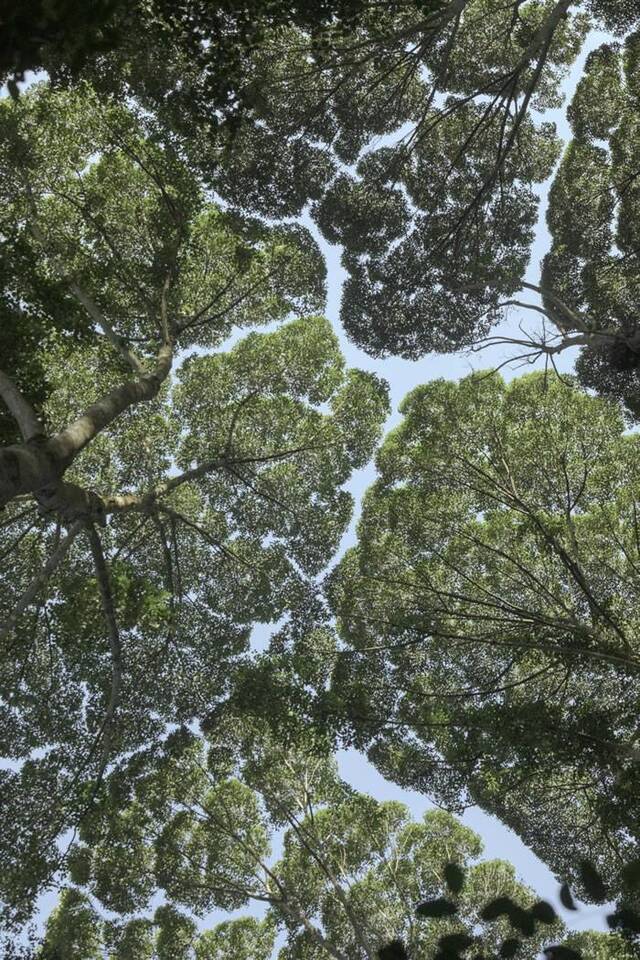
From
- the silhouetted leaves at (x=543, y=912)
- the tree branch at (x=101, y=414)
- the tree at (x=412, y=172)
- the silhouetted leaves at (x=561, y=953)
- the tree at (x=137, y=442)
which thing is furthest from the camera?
the tree at (x=412, y=172)

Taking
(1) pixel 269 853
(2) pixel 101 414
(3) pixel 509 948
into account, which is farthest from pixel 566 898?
(1) pixel 269 853

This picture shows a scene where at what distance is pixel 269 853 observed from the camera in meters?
11.8

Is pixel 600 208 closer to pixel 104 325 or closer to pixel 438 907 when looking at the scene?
pixel 104 325

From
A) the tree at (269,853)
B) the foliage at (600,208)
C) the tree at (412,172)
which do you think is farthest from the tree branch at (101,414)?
the foliage at (600,208)

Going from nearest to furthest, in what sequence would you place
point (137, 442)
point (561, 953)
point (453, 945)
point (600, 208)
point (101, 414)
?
point (561, 953) < point (453, 945) < point (101, 414) < point (600, 208) < point (137, 442)

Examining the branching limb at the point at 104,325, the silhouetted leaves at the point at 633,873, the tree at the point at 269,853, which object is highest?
the branching limb at the point at 104,325

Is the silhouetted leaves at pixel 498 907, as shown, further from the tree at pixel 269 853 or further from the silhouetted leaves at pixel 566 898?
the tree at pixel 269 853

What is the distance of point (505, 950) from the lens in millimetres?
1545

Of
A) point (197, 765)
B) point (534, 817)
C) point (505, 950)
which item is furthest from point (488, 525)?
point (505, 950)

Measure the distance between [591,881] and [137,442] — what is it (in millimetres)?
10464

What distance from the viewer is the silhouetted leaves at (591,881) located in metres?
1.45

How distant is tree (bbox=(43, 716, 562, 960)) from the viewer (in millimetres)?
9453

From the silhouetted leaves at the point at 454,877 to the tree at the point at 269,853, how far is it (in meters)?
7.86

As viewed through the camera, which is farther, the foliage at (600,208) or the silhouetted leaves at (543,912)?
the foliage at (600,208)
